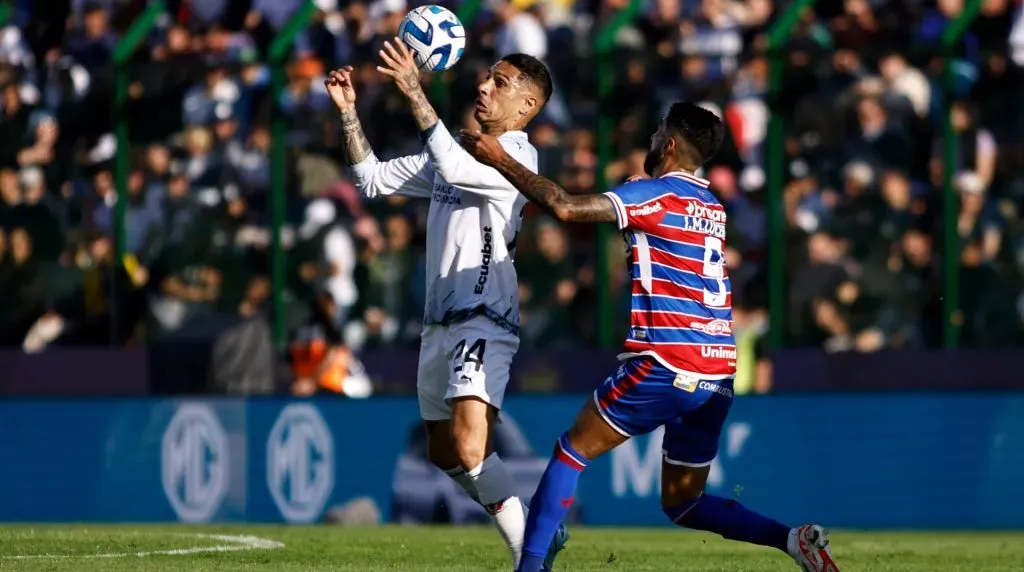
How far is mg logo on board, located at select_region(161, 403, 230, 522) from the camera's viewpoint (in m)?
14.3

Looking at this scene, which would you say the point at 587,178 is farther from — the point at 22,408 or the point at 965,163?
the point at 22,408

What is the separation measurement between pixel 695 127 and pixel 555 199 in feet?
2.78

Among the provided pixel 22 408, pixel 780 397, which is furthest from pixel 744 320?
pixel 22 408

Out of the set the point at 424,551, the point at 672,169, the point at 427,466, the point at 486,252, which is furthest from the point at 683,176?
the point at 427,466


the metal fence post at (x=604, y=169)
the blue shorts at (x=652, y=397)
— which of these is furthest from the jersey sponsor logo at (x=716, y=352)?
the metal fence post at (x=604, y=169)

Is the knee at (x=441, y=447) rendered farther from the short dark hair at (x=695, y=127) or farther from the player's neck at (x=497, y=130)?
the short dark hair at (x=695, y=127)

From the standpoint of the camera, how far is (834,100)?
14.5 m

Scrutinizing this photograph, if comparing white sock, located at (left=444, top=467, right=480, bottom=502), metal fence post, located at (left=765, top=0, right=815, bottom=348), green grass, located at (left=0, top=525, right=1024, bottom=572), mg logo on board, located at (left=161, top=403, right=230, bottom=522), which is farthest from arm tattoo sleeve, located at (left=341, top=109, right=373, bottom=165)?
metal fence post, located at (left=765, top=0, right=815, bottom=348)

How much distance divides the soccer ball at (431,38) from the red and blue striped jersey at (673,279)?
1.47 metres

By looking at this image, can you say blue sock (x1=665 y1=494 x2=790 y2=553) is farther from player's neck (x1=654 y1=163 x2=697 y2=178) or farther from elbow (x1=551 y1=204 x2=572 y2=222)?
elbow (x1=551 y1=204 x2=572 y2=222)

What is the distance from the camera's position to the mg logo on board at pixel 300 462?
566 inches

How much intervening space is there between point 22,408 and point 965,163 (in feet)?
24.1

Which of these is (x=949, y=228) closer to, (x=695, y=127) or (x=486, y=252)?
(x=486, y=252)

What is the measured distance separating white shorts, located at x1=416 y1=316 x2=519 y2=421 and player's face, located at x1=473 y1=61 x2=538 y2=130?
926 mm
